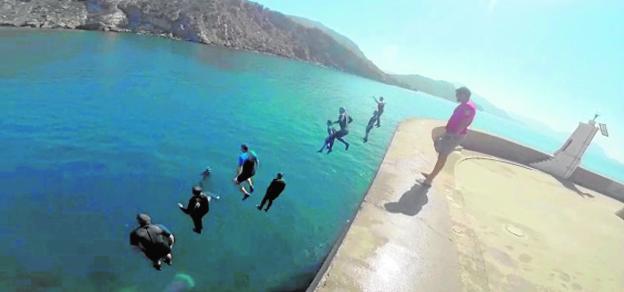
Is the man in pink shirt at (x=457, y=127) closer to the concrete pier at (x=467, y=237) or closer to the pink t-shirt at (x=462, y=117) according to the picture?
the pink t-shirt at (x=462, y=117)

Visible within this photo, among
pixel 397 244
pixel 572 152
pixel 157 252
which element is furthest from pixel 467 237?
pixel 572 152

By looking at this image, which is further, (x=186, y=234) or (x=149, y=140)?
(x=149, y=140)

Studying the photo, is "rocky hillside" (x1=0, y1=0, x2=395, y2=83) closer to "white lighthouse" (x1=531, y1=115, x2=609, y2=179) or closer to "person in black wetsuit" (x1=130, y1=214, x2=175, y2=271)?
"person in black wetsuit" (x1=130, y1=214, x2=175, y2=271)

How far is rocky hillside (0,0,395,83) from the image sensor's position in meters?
56.2

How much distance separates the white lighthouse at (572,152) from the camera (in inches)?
601

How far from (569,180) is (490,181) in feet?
23.3

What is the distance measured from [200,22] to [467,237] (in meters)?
107

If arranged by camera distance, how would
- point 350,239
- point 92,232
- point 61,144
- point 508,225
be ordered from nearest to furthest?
point 350,239
point 508,225
point 92,232
point 61,144

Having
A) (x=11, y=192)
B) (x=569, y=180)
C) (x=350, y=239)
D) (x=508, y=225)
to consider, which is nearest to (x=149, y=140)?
(x=11, y=192)

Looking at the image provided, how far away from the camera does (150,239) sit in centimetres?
632

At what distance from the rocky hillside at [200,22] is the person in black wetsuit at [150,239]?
5762 centimetres

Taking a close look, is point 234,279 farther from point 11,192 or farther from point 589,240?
point 589,240

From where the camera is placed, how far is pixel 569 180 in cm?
1558

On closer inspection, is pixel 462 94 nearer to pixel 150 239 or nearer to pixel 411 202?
pixel 411 202
